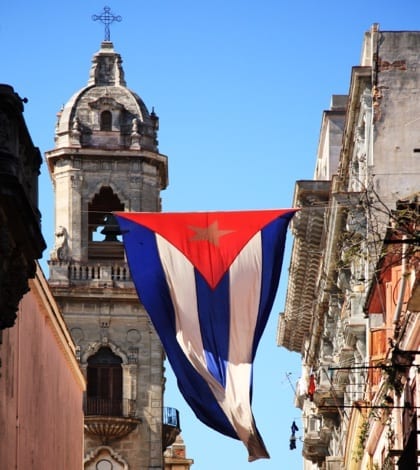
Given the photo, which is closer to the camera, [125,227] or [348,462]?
[125,227]

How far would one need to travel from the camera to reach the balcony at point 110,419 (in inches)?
3349

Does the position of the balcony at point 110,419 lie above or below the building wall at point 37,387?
above

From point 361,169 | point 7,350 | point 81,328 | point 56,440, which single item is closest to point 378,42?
point 361,169

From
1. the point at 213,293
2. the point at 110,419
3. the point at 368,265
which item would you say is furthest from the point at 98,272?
the point at 213,293

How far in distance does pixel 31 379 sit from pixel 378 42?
1233 cm

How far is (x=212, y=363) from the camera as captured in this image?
35531 millimetres

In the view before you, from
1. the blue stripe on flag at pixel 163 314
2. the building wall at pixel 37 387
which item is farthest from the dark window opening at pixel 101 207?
the blue stripe on flag at pixel 163 314

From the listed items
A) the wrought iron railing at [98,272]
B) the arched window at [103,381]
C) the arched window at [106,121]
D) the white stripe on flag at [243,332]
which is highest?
the arched window at [106,121]

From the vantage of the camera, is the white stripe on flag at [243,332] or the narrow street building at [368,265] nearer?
the white stripe on flag at [243,332]

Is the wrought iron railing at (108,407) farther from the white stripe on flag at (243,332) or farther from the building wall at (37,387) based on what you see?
the white stripe on flag at (243,332)

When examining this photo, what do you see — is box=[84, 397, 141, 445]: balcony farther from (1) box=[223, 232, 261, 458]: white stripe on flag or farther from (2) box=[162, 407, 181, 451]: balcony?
(1) box=[223, 232, 261, 458]: white stripe on flag

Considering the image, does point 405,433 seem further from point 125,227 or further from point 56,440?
point 56,440

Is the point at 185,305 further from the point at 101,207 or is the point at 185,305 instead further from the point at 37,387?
the point at 101,207

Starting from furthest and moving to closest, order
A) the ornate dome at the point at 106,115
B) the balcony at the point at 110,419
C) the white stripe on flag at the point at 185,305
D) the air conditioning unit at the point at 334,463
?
1. the ornate dome at the point at 106,115
2. the balcony at the point at 110,419
3. the air conditioning unit at the point at 334,463
4. the white stripe on flag at the point at 185,305
